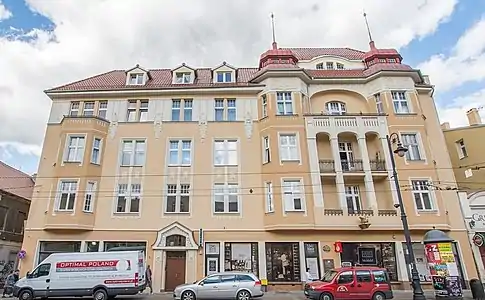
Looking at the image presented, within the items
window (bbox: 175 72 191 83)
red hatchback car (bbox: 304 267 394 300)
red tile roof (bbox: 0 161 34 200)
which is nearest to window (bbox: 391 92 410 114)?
red hatchback car (bbox: 304 267 394 300)

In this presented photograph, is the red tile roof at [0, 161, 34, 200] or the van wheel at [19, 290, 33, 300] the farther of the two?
the red tile roof at [0, 161, 34, 200]

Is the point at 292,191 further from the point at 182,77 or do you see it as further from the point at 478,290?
the point at 182,77

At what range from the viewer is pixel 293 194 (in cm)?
2250

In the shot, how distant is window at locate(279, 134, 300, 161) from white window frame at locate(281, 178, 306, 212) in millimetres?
1649

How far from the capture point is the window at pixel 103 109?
25.7 metres

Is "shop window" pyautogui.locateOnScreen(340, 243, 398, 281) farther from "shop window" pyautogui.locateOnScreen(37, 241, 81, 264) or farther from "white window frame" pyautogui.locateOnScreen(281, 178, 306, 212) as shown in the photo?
"shop window" pyautogui.locateOnScreen(37, 241, 81, 264)

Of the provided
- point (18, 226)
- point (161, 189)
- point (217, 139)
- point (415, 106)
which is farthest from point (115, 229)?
point (415, 106)

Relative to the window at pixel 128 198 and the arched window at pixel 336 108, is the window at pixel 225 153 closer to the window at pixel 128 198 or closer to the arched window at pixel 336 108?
the window at pixel 128 198

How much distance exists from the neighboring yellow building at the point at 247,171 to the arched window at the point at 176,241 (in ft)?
0.23

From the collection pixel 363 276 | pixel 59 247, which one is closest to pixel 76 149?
pixel 59 247

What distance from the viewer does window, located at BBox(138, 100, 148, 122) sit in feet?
84.6

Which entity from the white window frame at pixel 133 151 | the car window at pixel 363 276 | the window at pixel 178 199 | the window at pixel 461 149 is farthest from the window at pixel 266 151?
the window at pixel 461 149

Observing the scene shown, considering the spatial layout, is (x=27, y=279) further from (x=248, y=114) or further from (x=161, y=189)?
(x=248, y=114)

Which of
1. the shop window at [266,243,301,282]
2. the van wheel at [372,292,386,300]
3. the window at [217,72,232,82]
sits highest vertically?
the window at [217,72,232,82]
